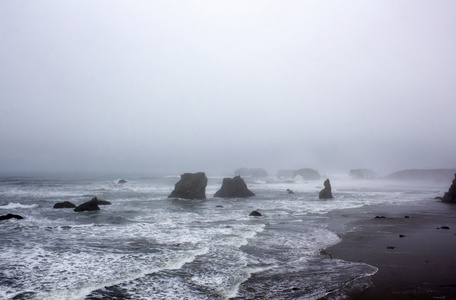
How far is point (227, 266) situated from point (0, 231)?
18.4 m

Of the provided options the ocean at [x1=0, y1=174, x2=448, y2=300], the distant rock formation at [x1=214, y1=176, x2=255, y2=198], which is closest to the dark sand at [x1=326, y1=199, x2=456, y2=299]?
the ocean at [x1=0, y1=174, x2=448, y2=300]

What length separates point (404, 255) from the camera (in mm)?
16266

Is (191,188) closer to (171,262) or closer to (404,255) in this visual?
(171,262)

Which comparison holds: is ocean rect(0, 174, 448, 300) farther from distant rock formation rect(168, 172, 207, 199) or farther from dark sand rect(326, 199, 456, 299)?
distant rock formation rect(168, 172, 207, 199)

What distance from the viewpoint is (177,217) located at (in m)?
31.1

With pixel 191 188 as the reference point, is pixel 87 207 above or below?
below

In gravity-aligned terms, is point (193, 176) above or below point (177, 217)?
above

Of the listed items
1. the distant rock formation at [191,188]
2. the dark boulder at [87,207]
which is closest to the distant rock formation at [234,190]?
the distant rock formation at [191,188]

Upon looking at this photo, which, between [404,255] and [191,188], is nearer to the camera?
[404,255]

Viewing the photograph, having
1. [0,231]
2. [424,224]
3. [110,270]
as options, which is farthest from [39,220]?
[424,224]

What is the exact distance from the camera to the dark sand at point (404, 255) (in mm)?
10953

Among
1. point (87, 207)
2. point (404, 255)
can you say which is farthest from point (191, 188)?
point (404, 255)

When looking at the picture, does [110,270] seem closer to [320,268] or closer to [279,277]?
[279,277]

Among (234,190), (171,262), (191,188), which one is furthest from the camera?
(234,190)
